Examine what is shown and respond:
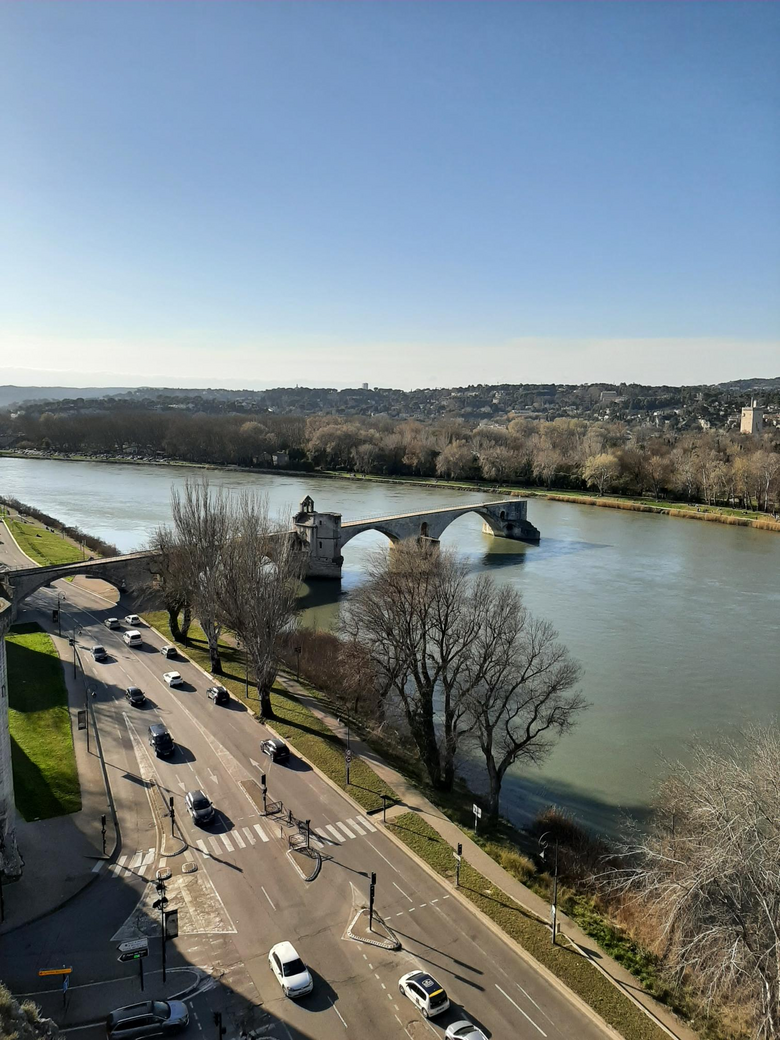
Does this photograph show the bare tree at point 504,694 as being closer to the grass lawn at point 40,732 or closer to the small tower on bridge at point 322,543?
the grass lawn at point 40,732

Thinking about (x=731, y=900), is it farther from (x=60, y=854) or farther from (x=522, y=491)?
(x=522, y=491)

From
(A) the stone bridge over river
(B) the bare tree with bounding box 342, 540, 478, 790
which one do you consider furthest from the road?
(B) the bare tree with bounding box 342, 540, 478, 790

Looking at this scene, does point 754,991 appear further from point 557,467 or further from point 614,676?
point 557,467

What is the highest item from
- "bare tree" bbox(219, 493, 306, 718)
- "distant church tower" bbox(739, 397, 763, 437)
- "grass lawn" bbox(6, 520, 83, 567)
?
"distant church tower" bbox(739, 397, 763, 437)

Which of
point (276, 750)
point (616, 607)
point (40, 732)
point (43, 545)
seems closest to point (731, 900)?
point (276, 750)

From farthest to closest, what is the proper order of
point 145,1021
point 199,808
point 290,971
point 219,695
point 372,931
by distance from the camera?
1. point 219,695
2. point 199,808
3. point 372,931
4. point 290,971
5. point 145,1021

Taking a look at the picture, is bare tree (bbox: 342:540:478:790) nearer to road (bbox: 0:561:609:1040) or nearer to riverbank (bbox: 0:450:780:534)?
road (bbox: 0:561:609:1040)

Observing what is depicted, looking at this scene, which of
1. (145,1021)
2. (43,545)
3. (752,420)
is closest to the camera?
(145,1021)
